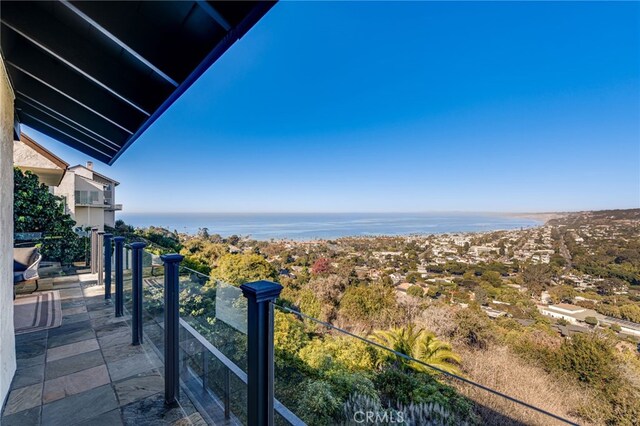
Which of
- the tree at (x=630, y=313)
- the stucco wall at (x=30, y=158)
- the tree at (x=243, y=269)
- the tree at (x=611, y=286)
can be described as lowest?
the tree at (x=630, y=313)

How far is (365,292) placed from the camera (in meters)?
15.6

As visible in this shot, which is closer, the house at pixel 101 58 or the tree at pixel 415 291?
the house at pixel 101 58

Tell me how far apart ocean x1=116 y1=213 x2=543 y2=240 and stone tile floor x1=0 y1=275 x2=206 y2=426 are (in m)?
24.9

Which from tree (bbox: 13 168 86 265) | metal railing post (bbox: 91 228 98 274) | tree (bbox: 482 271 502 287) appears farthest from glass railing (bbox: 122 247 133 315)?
tree (bbox: 482 271 502 287)

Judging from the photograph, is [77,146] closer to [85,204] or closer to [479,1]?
[479,1]

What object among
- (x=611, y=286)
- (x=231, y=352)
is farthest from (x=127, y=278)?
(x=611, y=286)

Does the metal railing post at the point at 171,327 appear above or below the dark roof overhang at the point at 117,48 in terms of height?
below

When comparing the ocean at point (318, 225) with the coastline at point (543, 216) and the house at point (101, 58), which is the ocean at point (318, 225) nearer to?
the coastline at point (543, 216)

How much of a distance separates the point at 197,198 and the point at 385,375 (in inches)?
1536

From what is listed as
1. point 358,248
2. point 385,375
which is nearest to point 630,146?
point 358,248

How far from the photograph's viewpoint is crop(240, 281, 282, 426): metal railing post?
4.65ft

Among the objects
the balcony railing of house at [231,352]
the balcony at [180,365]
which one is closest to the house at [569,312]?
the balcony railing of house at [231,352]

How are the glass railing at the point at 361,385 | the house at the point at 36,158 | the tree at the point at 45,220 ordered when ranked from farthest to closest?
1. the house at the point at 36,158
2. the tree at the point at 45,220
3. the glass railing at the point at 361,385

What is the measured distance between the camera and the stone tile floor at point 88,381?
2090 mm
